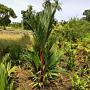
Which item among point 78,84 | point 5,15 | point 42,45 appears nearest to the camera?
point 42,45

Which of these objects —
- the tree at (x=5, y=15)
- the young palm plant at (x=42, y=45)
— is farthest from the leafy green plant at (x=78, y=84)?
the tree at (x=5, y=15)

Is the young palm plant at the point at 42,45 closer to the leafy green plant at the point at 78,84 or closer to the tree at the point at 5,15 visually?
the leafy green plant at the point at 78,84

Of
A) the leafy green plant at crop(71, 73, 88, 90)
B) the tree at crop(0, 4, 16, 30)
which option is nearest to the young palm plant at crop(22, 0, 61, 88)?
the leafy green plant at crop(71, 73, 88, 90)

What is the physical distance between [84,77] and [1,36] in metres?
14.9

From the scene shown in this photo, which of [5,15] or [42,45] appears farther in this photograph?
[5,15]

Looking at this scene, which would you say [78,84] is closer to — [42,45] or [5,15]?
[42,45]

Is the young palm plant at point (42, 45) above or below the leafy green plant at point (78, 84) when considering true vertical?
above

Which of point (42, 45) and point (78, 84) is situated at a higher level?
point (42, 45)

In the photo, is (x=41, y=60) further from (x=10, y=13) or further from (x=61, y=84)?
(x=10, y=13)

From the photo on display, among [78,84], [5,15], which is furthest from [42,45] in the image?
[5,15]

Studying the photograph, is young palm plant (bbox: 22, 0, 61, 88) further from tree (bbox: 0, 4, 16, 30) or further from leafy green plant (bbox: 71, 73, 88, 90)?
tree (bbox: 0, 4, 16, 30)

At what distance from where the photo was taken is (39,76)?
10219 millimetres

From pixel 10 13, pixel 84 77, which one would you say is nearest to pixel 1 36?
pixel 84 77

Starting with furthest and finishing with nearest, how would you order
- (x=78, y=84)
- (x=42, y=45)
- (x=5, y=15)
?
(x=5, y=15) → (x=78, y=84) → (x=42, y=45)
